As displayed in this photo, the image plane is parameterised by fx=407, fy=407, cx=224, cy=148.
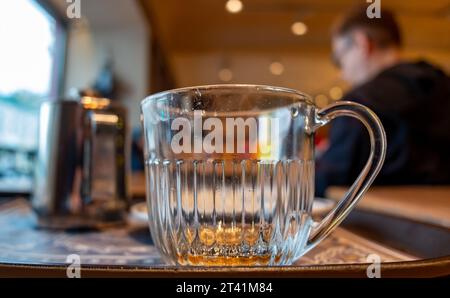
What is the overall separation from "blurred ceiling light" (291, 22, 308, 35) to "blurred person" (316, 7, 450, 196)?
185cm

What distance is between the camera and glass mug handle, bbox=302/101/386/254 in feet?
0.98

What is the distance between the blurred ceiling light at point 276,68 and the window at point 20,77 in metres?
2.29

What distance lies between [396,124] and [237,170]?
1086 millimetres

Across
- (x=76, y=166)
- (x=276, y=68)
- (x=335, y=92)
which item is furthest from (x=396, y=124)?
(x=335, y=92)

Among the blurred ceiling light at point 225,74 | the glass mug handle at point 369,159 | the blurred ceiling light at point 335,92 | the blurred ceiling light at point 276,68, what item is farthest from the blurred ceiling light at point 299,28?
the glass mug handle at point 369,159

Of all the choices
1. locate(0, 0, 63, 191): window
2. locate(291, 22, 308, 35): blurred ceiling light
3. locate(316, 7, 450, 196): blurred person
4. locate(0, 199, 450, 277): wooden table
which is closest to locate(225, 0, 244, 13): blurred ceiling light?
locate(291, 22, 308, 35): blurred ceiling light

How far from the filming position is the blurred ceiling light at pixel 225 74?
410 centimetres

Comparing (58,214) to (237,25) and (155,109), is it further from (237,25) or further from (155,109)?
(237,25)

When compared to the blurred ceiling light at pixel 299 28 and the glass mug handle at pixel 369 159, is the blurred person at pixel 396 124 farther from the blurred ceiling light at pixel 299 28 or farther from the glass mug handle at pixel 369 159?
the blurred ceiling light at pixel 299 28

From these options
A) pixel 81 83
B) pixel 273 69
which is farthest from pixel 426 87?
pixel 273 69

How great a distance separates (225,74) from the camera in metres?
4.16

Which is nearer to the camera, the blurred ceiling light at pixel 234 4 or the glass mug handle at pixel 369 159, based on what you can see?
the glass mug handle at pixel 369 159

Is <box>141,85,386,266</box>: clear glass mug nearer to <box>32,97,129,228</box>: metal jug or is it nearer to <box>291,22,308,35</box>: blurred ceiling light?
<box>32,97,129,228</box>: metal jug

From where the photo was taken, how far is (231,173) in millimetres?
300
